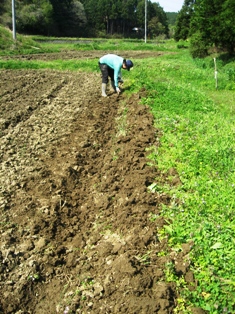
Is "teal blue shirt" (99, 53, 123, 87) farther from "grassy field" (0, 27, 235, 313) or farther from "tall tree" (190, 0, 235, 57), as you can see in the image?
"tall tree" (190, 0, 235, 57)

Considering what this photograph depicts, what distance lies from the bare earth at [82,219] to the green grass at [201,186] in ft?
0.57

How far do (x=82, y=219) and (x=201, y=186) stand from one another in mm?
1790

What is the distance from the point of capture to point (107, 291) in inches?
144

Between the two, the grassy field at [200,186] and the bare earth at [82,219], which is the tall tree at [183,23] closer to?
the grassy field at [200,186]

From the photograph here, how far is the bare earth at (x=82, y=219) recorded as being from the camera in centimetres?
366

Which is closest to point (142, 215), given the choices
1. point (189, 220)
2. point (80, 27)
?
point (189, 220)

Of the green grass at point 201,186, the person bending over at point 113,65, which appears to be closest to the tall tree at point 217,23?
the green grass at point 201,186

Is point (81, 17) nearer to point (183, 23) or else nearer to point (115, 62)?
point (183, 23)

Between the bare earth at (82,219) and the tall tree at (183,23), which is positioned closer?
the bare earth at (82,219)

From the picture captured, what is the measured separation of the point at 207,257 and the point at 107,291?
3.71 feet

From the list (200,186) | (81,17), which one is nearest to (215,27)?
(200,186)

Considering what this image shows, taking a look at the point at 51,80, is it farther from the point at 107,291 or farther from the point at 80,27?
the point at 80,27

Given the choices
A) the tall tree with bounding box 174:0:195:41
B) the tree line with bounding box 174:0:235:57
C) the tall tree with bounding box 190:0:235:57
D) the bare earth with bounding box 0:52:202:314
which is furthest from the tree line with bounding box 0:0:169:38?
the bare earth with bounding box 0:52:202:314

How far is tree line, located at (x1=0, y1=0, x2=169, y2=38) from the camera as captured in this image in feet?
184
